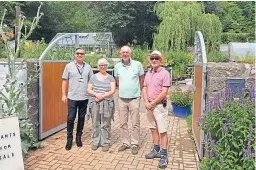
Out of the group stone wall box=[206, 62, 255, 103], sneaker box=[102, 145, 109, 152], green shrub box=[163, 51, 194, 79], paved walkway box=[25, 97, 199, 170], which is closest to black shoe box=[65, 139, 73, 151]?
paved walkway box=[25, 97, 199, 170]

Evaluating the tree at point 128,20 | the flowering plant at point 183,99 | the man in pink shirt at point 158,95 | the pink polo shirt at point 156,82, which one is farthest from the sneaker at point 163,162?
the tree at point 128,20

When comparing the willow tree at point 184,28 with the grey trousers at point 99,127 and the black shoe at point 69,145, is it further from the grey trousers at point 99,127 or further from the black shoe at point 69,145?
the black shoe at point 69,145

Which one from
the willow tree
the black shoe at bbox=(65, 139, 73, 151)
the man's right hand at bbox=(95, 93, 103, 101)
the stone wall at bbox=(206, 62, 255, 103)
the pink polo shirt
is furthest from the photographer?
the willow tree

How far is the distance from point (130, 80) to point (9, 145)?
1.91m

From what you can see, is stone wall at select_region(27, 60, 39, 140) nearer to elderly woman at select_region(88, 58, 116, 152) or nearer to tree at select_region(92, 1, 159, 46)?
elderly woman at select_region(88, 58, 116, 152)

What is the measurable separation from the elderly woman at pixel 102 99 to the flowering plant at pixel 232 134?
167cm

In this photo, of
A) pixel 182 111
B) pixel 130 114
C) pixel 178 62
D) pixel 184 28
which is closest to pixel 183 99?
pixel 182 111

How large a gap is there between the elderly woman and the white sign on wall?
64.5 inches

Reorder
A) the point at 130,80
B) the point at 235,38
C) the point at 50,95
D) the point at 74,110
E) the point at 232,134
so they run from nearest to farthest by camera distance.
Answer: the point at 232,134 < the point at 130,80 < the point at 74,110 < the point at 50,95 < the point at 235,38

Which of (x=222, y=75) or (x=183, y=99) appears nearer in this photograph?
(x=222, y=75)

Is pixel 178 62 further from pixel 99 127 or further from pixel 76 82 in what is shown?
pixel 76 82

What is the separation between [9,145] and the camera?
2.89m

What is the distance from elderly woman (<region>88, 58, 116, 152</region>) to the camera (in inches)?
175

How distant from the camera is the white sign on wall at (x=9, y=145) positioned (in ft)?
9.29
